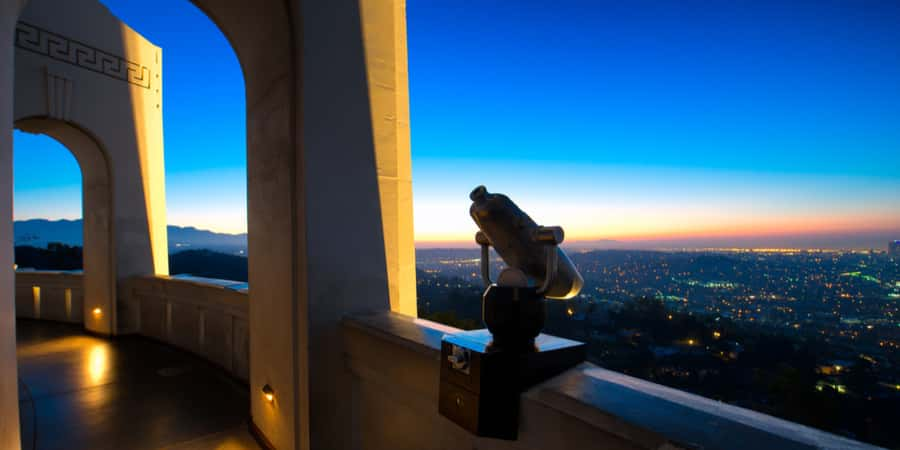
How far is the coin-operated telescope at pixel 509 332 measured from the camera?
1540mm

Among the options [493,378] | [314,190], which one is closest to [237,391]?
[314,190]

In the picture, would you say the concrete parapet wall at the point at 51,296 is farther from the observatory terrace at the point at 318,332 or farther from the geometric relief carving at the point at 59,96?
the geometric relief carving at the point at 59,96

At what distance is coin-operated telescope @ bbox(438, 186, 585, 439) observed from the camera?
5.05ft

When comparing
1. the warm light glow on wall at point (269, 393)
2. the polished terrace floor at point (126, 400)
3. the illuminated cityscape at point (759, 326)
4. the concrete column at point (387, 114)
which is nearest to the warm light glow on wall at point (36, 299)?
the polished terrace floor at point (126, 400)

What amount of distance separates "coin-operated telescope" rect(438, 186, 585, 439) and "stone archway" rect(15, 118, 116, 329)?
801 cm

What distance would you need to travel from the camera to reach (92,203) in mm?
7324

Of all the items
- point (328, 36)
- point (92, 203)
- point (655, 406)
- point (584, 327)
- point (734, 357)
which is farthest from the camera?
point (92, 203)

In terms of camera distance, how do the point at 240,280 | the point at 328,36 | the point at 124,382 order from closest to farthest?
1. the point at 328,36
2. the point at 124,382
3. the point at 240,280

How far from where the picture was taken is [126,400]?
14.7ft

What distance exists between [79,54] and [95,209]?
2.55 m

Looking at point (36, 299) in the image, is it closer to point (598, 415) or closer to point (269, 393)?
Result: point (269, 393)

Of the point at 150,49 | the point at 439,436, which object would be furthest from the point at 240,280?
the point at 150,49

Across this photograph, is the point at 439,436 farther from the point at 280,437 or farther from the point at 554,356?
the point at 280,437

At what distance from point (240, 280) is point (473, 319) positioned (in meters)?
4.15
